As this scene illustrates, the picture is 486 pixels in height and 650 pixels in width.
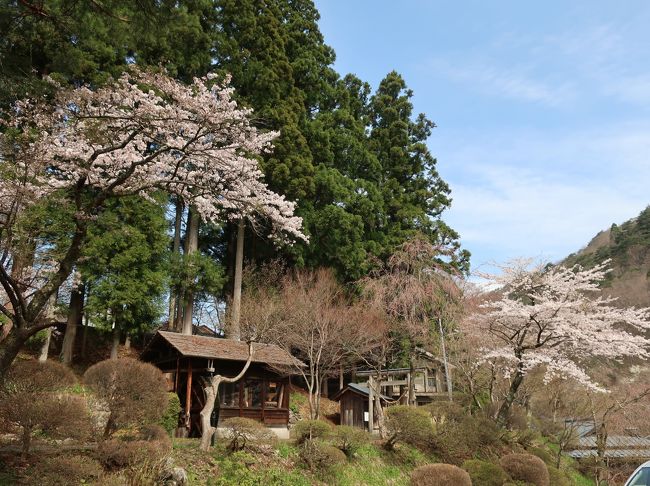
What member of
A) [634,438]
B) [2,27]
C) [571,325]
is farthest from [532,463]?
[2,27]

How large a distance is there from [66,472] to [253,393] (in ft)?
31.2

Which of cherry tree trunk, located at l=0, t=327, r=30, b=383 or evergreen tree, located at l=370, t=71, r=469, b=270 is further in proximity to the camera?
evergreen tree, located at l=370, t=71, r=469, b=270

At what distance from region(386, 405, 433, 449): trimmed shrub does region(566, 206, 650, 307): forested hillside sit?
2103 centimetres

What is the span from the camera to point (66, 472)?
6.55 meters

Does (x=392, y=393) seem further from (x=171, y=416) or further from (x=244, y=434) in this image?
(x=244, y=434)

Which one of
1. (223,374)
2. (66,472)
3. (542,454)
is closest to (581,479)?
(542,454)

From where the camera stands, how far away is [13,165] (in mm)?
7672

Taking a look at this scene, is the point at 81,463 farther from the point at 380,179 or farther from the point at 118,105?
the point at 380,179

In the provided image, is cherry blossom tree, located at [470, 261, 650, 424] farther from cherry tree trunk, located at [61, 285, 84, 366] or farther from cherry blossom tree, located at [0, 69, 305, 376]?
cherry tree trunk, located at [61, 285, 84, 366]

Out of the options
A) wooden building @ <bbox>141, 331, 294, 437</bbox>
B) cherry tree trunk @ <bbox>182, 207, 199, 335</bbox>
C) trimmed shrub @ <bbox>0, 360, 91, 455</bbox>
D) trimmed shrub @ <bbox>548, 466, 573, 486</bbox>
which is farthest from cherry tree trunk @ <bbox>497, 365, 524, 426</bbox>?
cherry tree trunk @ <bbox>182, 207, 199, 335</bbox>

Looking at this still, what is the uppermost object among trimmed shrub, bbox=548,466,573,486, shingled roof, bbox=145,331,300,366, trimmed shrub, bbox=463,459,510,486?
shingled roof, bbox=145,331,300,366

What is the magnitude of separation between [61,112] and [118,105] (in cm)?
78

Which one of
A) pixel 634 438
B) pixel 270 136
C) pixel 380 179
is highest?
pixel 380 179

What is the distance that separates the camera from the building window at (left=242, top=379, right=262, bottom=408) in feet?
51.3
